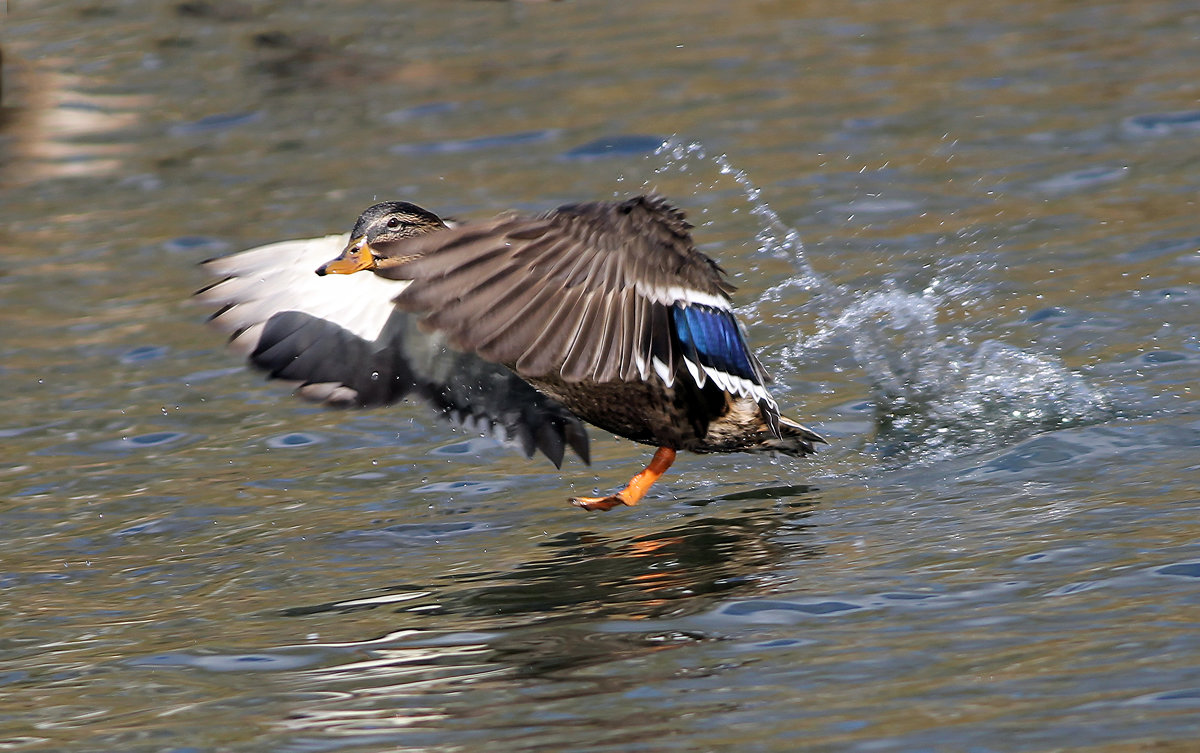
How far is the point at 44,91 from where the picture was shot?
44.1 ft

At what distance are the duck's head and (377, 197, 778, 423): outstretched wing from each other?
301 mm

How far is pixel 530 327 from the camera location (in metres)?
4.64

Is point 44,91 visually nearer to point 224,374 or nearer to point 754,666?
point 224,374

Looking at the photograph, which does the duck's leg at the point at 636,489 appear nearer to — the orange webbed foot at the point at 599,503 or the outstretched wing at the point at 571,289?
the orange webbed foot at the point at 599,503

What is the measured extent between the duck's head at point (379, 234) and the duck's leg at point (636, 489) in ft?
3.54

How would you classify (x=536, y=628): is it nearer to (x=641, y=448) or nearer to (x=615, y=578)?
(x=615, y=578)

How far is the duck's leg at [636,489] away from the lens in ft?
Answer: 19.6

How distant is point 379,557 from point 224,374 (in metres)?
2.70

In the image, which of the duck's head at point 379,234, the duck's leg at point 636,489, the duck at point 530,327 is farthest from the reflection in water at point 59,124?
the duck's leg at point 636,489

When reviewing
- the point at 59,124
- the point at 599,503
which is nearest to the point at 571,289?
the point at 599,503

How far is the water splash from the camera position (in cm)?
647

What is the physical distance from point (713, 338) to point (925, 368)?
2058 millimetres

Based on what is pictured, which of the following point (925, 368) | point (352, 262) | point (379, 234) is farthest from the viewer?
point (925, 368)

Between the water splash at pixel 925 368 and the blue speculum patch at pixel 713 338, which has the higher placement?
the blue speculum patch at pixel 713 338
